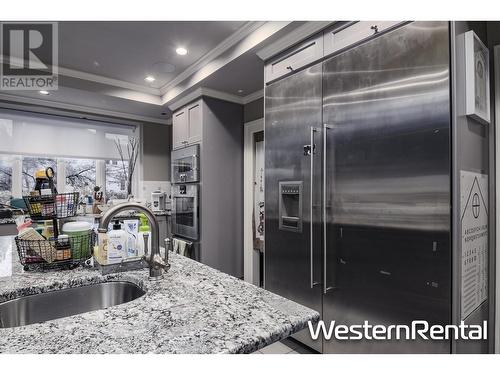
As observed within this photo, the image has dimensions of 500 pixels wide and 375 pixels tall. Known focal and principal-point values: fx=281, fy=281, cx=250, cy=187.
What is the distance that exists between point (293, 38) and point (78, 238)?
194 centimetres

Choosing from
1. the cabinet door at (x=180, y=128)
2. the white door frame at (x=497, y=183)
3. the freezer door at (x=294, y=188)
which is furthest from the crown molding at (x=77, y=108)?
the white door frame at (x=497, y=183)

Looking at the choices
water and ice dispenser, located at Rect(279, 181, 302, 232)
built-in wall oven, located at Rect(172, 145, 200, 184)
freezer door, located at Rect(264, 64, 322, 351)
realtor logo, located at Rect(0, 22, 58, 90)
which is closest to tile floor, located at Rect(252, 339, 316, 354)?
freezer door, located at Rect(264, 64, 322, 351)

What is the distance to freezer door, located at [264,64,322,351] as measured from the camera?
6.38 feet

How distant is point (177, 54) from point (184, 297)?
106 inches

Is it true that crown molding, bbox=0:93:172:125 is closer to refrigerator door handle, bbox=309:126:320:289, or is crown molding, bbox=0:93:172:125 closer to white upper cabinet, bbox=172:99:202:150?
white upper cabinet, bbox=172:99:202:150

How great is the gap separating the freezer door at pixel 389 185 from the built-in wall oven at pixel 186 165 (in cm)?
185

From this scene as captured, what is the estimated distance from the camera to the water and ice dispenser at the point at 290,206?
2070mm

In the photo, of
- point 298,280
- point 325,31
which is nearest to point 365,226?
point 298,280

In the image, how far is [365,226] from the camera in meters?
1.65

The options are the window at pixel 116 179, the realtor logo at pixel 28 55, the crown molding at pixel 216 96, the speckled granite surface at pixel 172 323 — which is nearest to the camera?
the speckled granite surface at pixel 172 323

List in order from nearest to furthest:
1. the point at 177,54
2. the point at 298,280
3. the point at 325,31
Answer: the point at 325,31 < the point at 298,280 < the point at 177,54

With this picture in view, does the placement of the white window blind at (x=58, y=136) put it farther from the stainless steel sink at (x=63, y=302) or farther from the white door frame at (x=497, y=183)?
the white door frame at (x=497, y=183)

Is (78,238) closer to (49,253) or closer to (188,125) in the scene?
(49,253)
